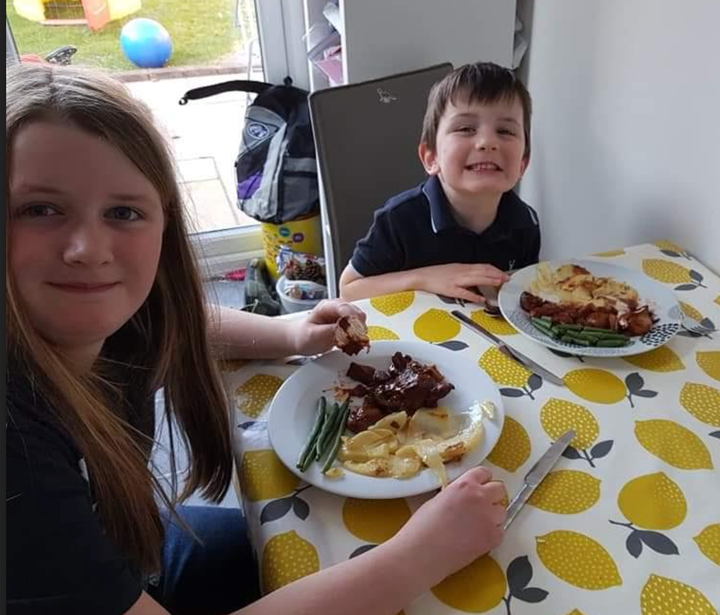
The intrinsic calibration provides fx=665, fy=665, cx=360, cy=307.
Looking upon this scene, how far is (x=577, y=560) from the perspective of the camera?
0.66 meters

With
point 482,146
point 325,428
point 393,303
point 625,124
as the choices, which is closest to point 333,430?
point 325,428

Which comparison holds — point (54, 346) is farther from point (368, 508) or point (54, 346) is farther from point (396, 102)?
point (396, 102)

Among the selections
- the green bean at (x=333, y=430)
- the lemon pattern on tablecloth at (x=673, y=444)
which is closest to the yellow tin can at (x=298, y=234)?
the green bean at (x=333, y=430)

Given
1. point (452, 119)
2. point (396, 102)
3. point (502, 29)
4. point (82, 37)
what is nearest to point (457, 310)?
point (452, 119)

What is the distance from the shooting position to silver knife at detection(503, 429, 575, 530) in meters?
0.71

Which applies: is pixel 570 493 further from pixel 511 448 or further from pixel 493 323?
pixel 493 323

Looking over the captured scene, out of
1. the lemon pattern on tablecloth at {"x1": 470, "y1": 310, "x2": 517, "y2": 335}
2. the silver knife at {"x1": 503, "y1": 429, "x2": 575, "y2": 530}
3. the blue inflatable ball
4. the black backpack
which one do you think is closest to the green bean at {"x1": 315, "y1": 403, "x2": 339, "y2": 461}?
the silver knife at {"x1": 503, "y1": 429, "x2": 575, "y2": 530}

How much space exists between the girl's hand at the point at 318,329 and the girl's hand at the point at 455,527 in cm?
31

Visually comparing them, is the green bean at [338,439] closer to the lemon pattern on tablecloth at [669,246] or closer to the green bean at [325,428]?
the green bean at [325,428]

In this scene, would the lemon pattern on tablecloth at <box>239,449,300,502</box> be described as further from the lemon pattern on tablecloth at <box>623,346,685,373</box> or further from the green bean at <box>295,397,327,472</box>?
the lemon pattern on tablecloth at <box>623,346,685,373</box>

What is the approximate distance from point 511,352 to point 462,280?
0.63 feet

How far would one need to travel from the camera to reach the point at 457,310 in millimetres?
1086

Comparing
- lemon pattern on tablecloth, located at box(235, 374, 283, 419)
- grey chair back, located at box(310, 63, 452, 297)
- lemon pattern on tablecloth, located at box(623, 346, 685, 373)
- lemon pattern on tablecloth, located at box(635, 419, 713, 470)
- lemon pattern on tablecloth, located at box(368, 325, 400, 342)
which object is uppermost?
grey chair back, located at box(310, 63, 452, 297)

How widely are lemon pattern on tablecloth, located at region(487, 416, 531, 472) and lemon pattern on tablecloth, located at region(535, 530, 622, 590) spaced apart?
10 cm
